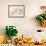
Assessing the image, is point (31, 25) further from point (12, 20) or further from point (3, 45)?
point (3, 45)

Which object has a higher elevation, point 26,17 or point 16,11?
point 16,11

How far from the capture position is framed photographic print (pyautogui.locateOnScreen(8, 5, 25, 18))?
3.32m

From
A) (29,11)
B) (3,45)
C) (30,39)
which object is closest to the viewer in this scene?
Answer: (3,45)

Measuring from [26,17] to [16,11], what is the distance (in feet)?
0.75

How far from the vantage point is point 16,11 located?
131 inches

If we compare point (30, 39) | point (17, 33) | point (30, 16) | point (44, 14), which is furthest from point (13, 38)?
point (44, 14)

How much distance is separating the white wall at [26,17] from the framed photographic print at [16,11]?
0.06m

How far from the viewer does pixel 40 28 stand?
3.35 m

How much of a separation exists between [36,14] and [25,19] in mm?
240

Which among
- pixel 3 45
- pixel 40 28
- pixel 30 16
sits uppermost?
pixel 30 16

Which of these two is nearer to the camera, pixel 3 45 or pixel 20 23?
pixel 3 45

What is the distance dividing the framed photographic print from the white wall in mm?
59

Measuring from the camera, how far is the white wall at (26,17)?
3.33 m

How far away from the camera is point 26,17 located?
3340 millimetres
